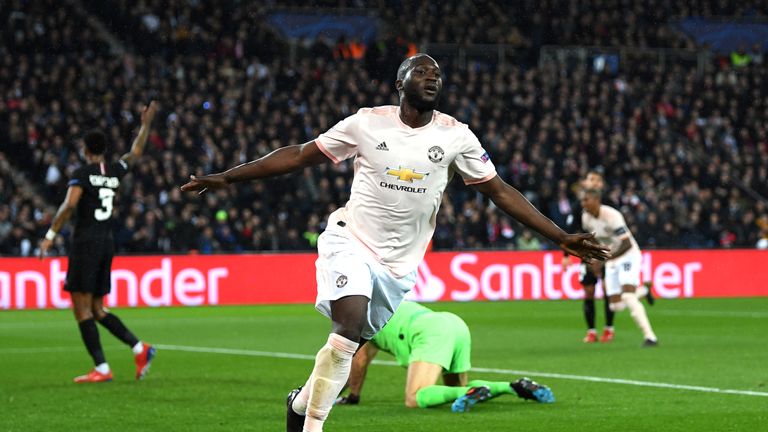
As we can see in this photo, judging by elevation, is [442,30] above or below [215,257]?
above

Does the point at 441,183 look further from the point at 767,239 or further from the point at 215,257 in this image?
A: the point at 767,239

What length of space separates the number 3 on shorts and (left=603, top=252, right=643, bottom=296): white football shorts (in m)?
6.72

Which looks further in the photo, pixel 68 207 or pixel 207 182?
pixel 68 207

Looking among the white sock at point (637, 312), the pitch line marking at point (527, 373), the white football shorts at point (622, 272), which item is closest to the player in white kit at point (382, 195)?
the pitch line marking at point (527, 373)

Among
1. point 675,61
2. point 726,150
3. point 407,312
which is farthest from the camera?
point 675,61

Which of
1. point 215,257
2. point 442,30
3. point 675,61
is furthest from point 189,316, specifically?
point 675,61

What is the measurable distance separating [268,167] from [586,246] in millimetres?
1703

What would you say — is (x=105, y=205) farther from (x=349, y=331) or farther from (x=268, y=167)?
(x=349, y=331)

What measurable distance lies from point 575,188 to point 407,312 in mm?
22279

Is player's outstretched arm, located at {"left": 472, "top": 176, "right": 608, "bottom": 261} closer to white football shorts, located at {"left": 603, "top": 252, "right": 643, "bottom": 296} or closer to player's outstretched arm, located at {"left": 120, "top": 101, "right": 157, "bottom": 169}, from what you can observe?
player's outstretched arm, located at {"left": 120, "top": 101, "right": 157, "bottom": 169}

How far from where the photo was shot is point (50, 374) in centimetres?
1269

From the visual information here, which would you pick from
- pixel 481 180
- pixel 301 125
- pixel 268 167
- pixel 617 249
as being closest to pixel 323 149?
pixel 268 167

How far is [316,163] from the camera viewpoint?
6.87 metres

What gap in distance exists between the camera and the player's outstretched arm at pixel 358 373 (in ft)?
32.3
